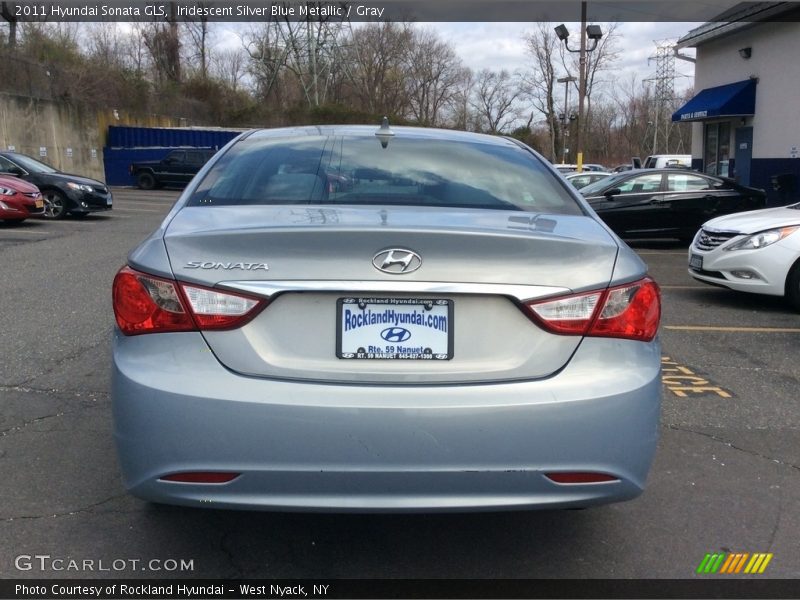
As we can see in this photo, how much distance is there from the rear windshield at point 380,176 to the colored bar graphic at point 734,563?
1.49 metres

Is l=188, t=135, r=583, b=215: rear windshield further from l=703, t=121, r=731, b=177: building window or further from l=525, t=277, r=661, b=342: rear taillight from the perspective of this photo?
l=703, t=121, r=731, b=177: building window

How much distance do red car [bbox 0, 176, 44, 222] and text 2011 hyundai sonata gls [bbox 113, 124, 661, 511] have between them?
13.6 m

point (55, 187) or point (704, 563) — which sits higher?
point (55, 187)

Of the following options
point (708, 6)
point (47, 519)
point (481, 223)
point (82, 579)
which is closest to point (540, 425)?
point (481, 223)

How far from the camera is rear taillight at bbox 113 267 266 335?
2.47 m

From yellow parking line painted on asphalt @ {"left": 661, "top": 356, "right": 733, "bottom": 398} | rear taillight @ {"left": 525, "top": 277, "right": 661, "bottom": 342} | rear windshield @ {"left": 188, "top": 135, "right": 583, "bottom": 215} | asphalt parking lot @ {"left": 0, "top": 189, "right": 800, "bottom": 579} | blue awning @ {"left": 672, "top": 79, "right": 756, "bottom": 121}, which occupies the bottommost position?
yellow parking line painted on asphalt @ {"left": 661, "top": 356, "right": 733, "bottom": 398}

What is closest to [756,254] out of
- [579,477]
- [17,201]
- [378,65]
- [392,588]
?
[579,477]

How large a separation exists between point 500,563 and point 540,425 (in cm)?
87

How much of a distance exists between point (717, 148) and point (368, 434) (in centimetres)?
2237

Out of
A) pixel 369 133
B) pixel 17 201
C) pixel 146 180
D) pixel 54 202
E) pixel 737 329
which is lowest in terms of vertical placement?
pixel 737 329

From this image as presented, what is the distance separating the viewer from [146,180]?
107ft

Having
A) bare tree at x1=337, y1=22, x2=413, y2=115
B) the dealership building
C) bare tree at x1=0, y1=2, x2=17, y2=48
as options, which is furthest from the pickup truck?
bare tree at x1=337, y1=22, x2=413, y2=115

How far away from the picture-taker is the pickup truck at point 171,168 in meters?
31.4

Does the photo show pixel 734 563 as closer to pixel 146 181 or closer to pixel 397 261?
pixel 397 261
